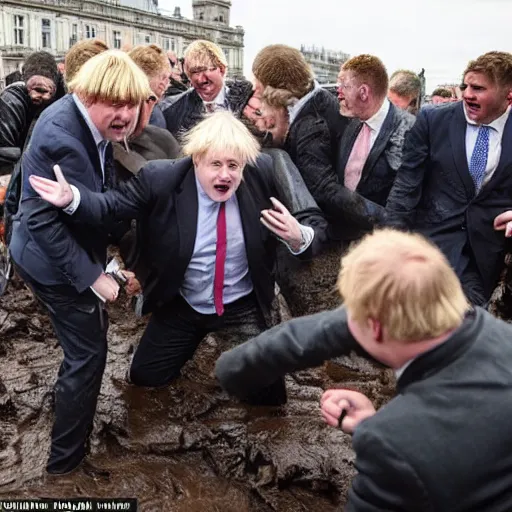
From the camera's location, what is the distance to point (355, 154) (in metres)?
4.46

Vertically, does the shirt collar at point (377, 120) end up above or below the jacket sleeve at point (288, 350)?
above

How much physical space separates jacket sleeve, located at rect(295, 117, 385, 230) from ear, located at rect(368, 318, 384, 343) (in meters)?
2.63

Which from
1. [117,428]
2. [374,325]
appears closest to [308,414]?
[117,428]

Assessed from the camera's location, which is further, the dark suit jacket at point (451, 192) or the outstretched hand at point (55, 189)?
the dark suit jacket at point (451, 192)

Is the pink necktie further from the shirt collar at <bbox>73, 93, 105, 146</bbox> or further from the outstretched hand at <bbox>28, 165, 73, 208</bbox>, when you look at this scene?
the outstretched hand at <bbox>28, 165, 73, 208</bbox>

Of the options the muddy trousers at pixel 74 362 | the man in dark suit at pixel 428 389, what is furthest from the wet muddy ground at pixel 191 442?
the man in dark suit at pixel 428 389

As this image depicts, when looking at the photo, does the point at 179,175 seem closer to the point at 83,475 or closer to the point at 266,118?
the point at 266,118

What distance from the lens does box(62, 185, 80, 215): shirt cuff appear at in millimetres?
3090

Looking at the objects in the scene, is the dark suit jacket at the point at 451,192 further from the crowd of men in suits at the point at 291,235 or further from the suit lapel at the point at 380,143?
the suit lapel at the point at 380,143

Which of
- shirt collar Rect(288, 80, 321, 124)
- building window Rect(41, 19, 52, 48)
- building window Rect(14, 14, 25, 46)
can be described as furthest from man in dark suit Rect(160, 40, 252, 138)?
building window Rect(41, 19, 52, 48)

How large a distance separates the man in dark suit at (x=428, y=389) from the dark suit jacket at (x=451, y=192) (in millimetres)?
2235

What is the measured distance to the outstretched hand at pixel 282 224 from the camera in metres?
3.54

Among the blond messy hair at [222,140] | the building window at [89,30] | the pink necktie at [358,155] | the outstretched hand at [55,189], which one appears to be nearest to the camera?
the outstretched hand at [55,189]

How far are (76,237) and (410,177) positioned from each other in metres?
2.07
